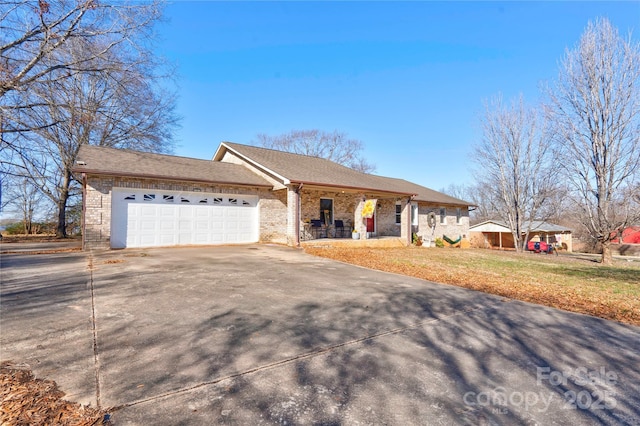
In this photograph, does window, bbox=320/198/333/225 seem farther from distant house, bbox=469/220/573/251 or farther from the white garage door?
distant house, bbox=469/220/573/251

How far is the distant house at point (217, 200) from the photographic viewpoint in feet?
35.5

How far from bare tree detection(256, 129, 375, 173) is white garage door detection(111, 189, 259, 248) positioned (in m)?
23.2

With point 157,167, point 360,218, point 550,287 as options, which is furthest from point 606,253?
point 157,167

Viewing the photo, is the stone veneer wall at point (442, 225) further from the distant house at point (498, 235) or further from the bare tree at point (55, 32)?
the bare tree at point (55, 32)

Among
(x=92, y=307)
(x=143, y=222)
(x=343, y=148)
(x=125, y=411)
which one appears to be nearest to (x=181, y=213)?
(x=143, y=222)

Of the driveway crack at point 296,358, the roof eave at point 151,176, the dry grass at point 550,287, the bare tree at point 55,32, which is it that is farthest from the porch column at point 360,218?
the bare tree at point 55,32

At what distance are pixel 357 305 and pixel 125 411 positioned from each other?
330 centimetres

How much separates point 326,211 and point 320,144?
21246 mm

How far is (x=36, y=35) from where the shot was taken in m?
8.44

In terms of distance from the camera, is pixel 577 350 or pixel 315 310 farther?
pixel 315 310

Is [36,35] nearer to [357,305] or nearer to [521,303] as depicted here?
[357,305]

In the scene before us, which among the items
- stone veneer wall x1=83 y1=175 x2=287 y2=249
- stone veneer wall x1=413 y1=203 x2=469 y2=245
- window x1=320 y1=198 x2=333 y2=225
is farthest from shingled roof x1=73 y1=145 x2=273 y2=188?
stone veneer wall x1=413 y1=203 x2=469 y2=245

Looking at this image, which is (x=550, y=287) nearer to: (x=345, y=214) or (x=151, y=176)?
(x=345, y=214)

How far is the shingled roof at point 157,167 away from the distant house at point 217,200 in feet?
A: 0.11
